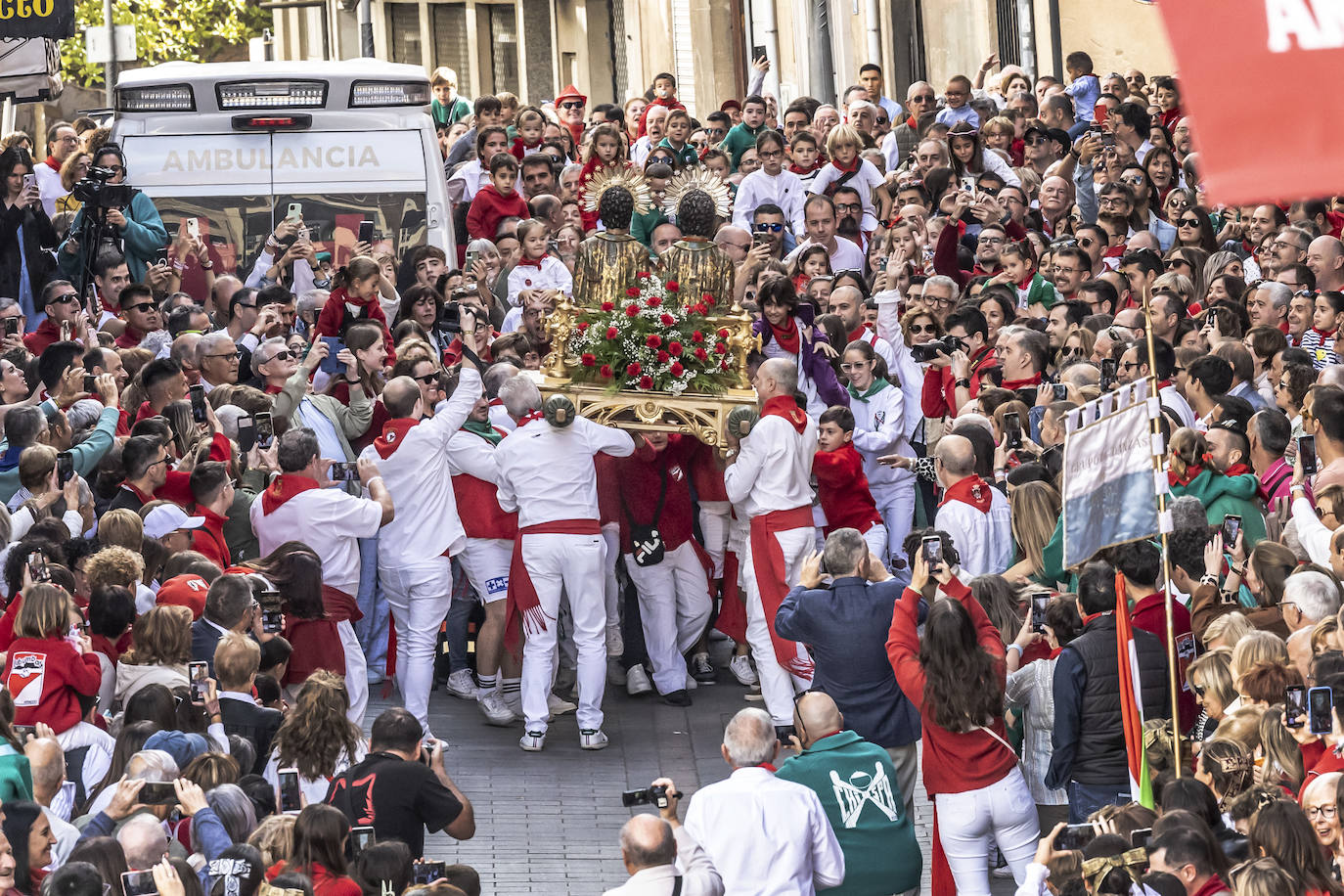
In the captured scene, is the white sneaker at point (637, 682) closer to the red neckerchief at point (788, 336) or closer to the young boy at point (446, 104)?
the red neckerchief at point (788, 336)

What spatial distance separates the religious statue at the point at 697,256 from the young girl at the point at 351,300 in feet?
8.08

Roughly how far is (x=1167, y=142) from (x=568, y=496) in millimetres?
8334

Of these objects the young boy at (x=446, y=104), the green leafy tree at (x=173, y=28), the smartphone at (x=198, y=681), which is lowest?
the smartphone at (x=198, y=681)

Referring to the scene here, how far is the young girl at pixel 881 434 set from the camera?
1282cm

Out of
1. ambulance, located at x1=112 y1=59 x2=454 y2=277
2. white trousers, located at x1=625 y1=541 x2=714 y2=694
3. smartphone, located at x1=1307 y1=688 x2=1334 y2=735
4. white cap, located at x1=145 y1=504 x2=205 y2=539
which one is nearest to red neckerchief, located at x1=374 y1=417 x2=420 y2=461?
white cap, located at x1=145 y1=504 x2=205 y2=539

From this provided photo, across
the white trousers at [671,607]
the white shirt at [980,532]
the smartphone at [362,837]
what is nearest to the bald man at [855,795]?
the smartphone at [362,837]

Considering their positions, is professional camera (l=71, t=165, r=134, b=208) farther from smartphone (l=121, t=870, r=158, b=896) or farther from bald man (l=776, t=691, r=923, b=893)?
smartphone (l=121, t=870, r=158, b=896)

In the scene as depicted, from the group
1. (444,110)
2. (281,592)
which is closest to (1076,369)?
(281,592)

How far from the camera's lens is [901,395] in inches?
519

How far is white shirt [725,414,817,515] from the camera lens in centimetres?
1148

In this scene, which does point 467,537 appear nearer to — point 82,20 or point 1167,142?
point 1167,142

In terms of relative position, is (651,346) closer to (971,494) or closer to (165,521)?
(971,494)

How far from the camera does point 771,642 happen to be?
38.0 ft

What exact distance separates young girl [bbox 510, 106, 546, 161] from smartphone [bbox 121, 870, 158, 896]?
13.7 meters
